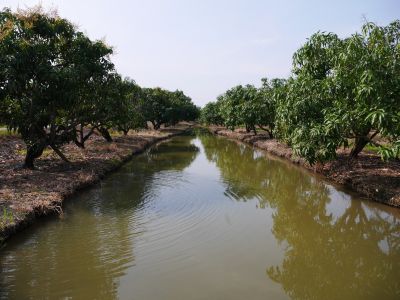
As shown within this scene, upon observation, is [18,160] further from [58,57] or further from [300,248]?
[300,248]

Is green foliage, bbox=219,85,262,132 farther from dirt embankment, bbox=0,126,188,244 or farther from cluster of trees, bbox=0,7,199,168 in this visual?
cluster of trees, bbox=0,7,199,168

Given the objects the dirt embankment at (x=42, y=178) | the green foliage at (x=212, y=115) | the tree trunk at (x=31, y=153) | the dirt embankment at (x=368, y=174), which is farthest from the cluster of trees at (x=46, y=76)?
the green foliage at (x=212, y=115)

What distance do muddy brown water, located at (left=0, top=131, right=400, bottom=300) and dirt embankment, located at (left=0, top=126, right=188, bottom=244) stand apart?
0.64m

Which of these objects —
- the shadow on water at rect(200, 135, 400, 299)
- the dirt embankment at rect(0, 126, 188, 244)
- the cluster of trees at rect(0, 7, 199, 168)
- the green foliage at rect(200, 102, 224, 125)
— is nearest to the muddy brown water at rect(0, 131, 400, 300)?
the shadow on water at rect(200, 135, 400, 299)

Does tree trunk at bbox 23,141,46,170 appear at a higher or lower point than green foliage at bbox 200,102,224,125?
lower

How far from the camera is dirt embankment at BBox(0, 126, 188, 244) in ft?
44.8

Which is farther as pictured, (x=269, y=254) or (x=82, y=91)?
(x=82, y=91)

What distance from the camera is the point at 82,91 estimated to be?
78.6 feet

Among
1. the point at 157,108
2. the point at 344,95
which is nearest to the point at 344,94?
the point at 344,95

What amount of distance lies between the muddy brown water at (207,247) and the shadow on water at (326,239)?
0.14 ft

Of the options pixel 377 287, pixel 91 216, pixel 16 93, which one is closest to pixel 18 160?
pixel 16 93

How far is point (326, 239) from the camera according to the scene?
531 inches

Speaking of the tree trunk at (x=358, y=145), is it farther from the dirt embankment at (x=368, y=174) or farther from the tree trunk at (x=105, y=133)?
the tree trunk at (x=105, y=133)

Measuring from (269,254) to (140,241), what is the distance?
4.31 metres
